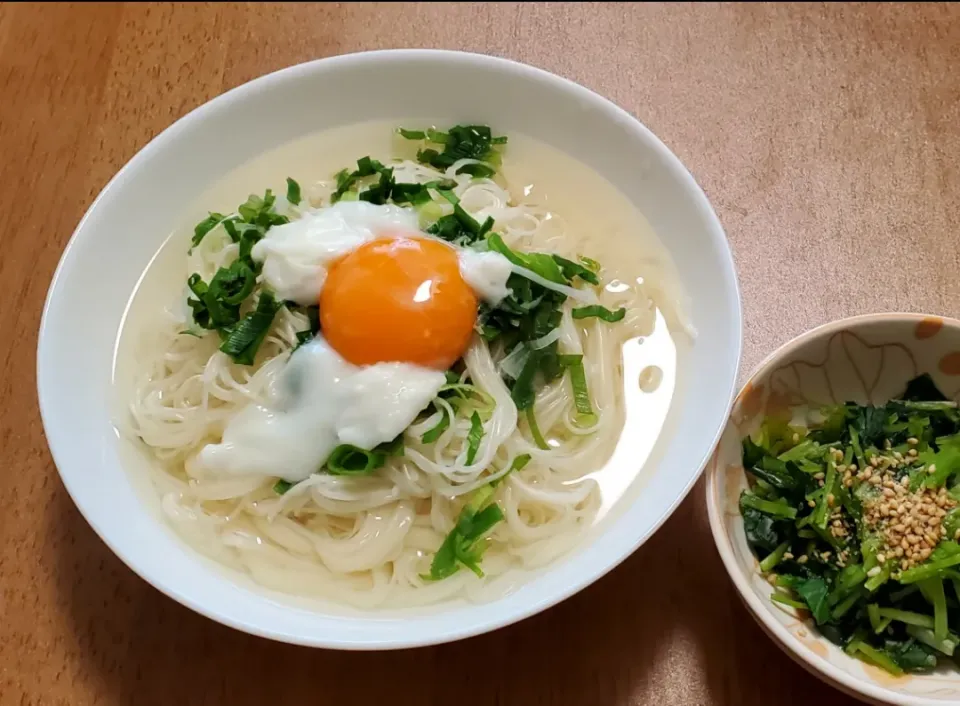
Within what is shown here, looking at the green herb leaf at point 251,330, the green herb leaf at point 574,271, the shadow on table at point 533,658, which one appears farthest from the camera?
the green herb leaf at point 574,271

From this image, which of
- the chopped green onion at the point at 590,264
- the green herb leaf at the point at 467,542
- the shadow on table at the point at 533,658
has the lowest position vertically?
the shadow on table at the point at 533,658

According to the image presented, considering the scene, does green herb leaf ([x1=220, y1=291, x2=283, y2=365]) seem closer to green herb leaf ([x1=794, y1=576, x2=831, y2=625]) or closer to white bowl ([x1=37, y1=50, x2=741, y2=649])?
white bowl ([x1=37, y1=50, x2=741, y2=649])

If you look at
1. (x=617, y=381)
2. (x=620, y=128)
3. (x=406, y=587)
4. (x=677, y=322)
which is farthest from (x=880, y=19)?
(x=406, y=587)

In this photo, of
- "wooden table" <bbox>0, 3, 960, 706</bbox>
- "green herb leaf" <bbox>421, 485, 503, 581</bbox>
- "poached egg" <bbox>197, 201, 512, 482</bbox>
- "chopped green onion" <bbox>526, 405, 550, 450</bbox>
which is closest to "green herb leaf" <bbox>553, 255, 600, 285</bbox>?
"poached egg" <bbox>197, 201, 512, 482</bbox>

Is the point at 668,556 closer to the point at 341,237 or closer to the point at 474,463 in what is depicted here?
the point at 474,463

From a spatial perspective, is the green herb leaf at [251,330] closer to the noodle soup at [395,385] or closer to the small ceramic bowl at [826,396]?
the noodle soup at [395,385]

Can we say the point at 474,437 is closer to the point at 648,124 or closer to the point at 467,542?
the point at 467,542

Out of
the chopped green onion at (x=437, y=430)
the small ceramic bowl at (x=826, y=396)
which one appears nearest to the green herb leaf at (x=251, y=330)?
the chopped green onion at (x=437, y=430)

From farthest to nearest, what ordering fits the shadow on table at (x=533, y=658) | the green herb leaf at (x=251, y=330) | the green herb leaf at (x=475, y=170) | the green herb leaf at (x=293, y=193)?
the green herb leaf at (x=475, y=170) → the green herb leaf at (x=293, y=193) → the green herb leaf at (x=251, y=330) → the shadow on table at (x=533, y=658)
